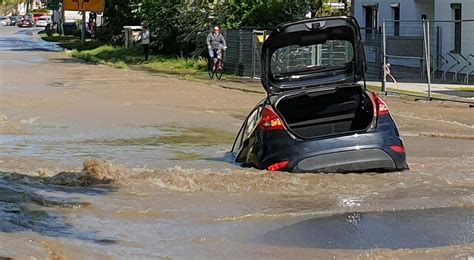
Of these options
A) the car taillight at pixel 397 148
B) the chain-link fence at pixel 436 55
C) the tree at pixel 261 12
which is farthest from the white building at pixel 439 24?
the car taillight at pixel 397 148

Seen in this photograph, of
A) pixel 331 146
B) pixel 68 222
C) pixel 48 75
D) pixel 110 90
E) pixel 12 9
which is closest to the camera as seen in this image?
pixel 68 222

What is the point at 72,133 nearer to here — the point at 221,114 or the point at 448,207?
the point at 221,114

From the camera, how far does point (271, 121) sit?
10.4 meters

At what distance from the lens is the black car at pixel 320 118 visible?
10.3 m

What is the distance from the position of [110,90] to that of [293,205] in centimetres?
1689

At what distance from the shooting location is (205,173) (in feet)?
37.7

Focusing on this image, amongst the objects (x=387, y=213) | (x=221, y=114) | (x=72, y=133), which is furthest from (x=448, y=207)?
(x=221, y=114)

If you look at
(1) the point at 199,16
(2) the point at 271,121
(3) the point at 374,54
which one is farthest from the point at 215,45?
(2) the point at 271,121

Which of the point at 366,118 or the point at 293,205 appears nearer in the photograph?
the point at 293,205

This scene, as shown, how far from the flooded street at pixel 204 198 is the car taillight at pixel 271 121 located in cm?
54

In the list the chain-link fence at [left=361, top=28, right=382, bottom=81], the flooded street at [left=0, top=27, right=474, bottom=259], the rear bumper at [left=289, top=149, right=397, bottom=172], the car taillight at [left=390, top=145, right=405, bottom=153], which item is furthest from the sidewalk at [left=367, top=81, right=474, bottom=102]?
the rear bumper at [left=289, top=149, right=397, bottom=172]

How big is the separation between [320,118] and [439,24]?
19935 mm

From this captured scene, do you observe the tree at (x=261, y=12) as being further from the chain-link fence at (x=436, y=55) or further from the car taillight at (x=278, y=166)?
the car taillight at (x=278, y=166)

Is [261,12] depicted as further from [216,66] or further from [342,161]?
[342,161]
